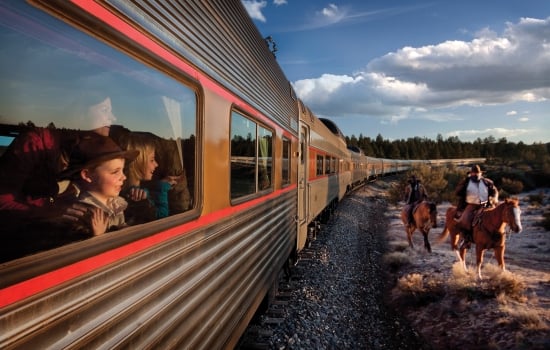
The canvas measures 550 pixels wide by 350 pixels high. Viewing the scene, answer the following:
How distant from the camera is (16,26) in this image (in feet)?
3.97

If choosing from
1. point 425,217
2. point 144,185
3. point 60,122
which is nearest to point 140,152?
point 144,185

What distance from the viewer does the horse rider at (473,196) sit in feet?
24.2

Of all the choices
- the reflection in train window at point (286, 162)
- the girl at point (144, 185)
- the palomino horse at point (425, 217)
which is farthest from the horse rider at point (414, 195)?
the girl at point (144, 185)

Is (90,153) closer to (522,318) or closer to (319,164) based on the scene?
(522,318)

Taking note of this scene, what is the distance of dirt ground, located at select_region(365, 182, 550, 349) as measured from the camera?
525 cm

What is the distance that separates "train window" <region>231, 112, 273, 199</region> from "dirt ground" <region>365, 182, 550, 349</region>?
11.6ft

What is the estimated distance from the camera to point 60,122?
1.42 metres

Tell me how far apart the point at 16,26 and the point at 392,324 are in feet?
19.9

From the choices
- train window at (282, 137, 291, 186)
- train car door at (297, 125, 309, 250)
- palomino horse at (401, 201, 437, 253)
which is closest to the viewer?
train window at (282, 137, 291, 186)

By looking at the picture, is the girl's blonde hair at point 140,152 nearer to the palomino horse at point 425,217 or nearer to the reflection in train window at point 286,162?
the reflection in train window at point 286,162

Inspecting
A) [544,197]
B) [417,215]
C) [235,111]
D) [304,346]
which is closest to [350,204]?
[417,215]

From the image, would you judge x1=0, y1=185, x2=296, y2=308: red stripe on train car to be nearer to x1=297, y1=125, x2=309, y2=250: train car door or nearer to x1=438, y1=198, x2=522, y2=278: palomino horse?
x1=297, y1=125, x2=309, y2=250: train car door

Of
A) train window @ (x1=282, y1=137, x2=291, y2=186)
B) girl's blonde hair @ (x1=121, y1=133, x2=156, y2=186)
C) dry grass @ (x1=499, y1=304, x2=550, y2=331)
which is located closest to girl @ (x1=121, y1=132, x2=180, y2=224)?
girl's blonde hair @ (x1=121, y1=133, x2=156, y2=186)

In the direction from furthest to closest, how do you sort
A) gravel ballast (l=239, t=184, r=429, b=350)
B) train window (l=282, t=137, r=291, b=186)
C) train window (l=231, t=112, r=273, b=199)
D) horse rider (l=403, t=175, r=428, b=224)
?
horse rider (l=403, t=175, r=428, b=224) → train window (l=282, t=137, r=291, b=186) → gravel ballast (l=239, t=184, r=429, b=350) → train window (l=231, t=112, r=273, b=199)
